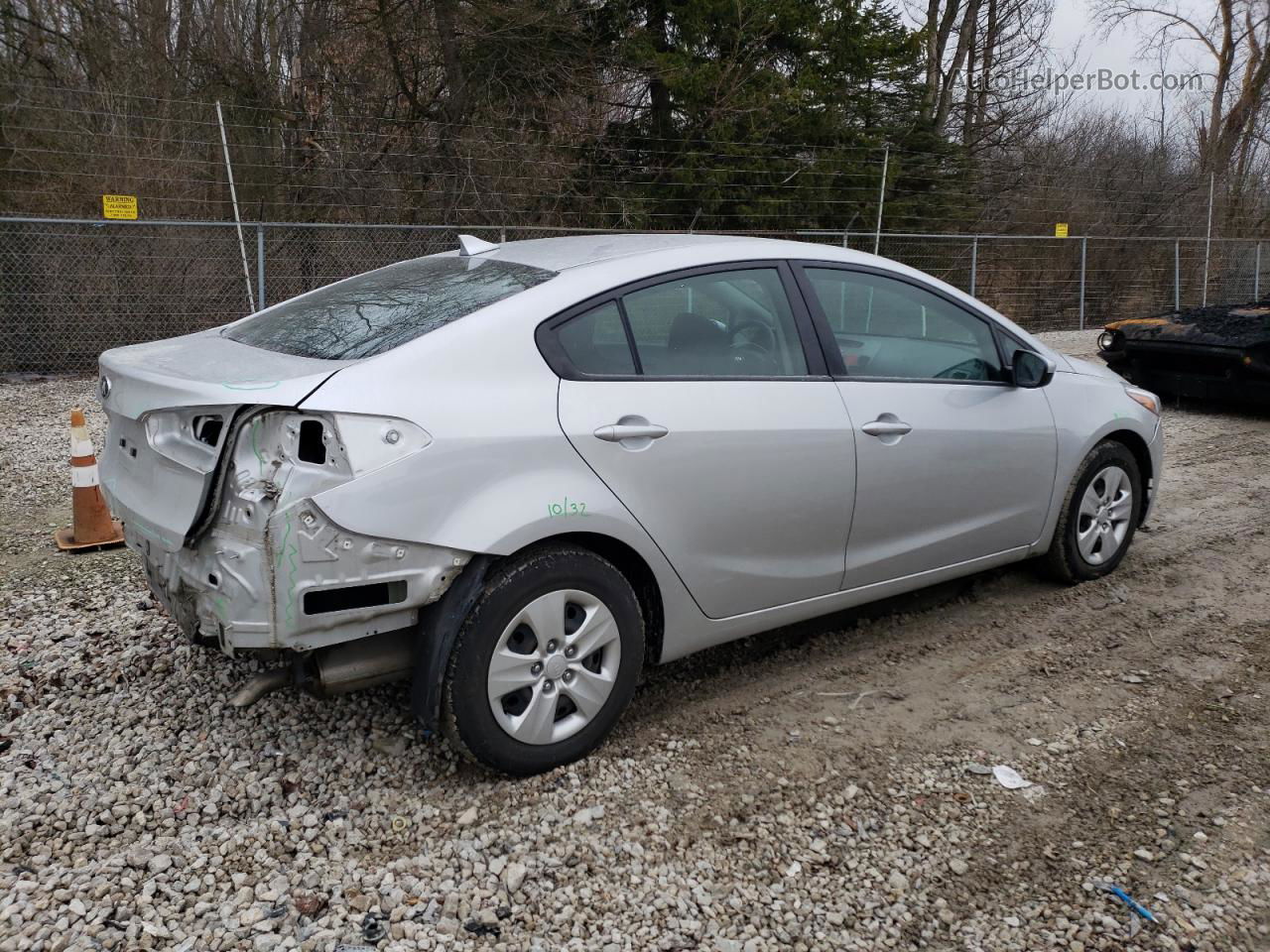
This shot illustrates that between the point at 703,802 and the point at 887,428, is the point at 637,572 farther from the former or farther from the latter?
the point at 887,428

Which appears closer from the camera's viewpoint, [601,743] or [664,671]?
[601,743]

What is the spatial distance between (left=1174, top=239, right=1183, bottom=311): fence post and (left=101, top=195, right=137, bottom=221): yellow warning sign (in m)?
16.4

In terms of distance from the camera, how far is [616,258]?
3.68 metres

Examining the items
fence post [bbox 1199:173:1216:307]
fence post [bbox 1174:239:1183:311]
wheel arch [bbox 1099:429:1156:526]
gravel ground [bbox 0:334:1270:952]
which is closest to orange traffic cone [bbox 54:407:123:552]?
gravel ground [bbox 0:334:1270:952]

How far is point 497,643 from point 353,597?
43cm

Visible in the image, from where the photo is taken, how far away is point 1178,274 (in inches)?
740

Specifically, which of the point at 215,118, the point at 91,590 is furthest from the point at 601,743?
the point at 215,118

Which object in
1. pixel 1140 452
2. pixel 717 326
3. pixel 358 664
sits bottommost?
pixel 358 664

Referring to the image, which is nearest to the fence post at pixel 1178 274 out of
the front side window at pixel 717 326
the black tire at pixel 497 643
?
the front side window at pixel 717 326

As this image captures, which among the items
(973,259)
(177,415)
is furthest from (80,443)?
(973,259)

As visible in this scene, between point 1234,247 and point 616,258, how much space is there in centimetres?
2039

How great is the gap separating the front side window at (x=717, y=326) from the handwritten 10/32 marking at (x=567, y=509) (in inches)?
21.7

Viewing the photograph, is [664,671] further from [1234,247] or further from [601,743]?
[1234,247]

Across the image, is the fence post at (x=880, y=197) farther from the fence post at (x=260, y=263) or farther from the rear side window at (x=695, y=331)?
the rear side window at (x=695, y=331)
